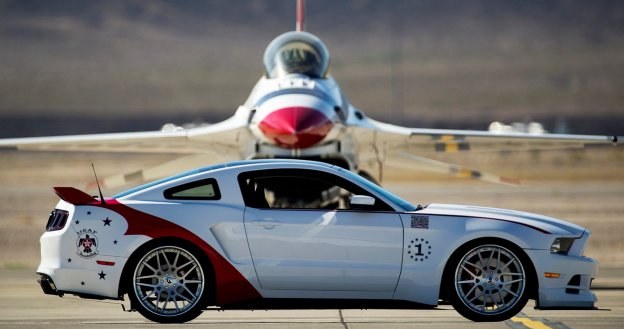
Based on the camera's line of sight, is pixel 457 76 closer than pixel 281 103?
No

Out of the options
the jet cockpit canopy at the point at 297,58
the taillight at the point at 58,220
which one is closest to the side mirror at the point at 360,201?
the taillight at the point at 58,220

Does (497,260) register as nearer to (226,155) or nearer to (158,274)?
(158,274)

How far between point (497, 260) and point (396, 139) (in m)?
13.0

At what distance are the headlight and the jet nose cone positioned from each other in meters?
9.37

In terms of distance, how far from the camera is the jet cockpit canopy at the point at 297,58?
22344 mm

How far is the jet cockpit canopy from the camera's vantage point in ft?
73.3

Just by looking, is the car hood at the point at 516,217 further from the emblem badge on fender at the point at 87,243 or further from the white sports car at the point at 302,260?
the emblem badge on fender at the point at 87,243

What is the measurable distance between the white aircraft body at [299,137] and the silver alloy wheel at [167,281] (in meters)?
9.39

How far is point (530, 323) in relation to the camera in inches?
425

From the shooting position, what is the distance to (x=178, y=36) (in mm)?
117438

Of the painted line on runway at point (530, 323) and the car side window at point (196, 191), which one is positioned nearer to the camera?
the car side window at point (196, 191)

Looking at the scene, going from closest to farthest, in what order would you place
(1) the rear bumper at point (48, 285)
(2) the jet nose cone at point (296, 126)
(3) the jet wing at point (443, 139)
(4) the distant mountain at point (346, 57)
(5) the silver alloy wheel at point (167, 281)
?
(5) the silver alloy wheel at point (167, 281) < (1) the rear bumper at point (48, 285) < (2) the jet nose cone at point (296, 126) < (3) the jet wing at point (443, 139) < (4) the distant mountain at point (346, 57)

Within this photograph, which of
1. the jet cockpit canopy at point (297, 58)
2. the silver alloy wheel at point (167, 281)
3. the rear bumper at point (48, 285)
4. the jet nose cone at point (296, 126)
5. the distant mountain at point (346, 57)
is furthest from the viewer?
the distant mountain at point (346, 57)

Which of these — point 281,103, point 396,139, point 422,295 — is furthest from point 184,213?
point 396,139
